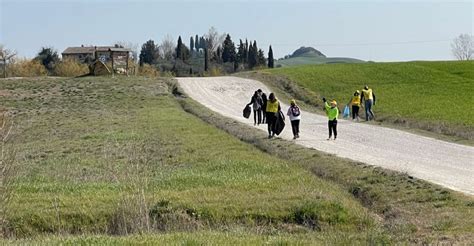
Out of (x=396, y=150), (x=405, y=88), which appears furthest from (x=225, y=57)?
(x=396, y=150)

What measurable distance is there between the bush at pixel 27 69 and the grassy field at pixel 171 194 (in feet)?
270

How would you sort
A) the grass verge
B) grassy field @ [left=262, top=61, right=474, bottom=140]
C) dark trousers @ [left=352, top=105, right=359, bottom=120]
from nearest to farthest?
the grass verge
grassy field @ [left=262, top=61, right=474, bottom=140]
dark trousers @ [left=352, top=105, right=359, bottom=120]

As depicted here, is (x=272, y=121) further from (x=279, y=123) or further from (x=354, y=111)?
(x=354, y=111)

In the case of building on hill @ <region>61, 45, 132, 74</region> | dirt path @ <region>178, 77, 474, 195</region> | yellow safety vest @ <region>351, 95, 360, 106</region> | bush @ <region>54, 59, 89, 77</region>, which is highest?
building on hill @ <region>61, 45, 132, 74</region>

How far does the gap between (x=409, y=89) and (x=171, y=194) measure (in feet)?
156

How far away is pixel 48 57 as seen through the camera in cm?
12069

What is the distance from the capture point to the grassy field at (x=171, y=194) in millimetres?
11438

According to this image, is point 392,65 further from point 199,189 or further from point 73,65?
point 199,189

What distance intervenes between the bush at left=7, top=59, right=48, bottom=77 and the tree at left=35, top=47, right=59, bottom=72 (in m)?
4.71

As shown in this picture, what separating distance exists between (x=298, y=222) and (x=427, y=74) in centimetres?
6092

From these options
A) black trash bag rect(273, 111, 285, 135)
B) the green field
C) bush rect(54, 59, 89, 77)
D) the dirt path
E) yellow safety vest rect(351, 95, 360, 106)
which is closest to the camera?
the green field

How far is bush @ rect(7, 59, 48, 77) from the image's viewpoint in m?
105

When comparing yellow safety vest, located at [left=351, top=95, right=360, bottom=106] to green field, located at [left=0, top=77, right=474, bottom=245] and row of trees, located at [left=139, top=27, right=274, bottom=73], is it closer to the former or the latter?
green field, located at [left=0, top=77, right=474, bottom=245]

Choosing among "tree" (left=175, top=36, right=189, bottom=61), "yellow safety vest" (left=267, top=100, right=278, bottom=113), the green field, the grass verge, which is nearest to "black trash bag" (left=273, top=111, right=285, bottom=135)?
"yellow safety vest" (left=267, top=100, right=278, bottom=113)
